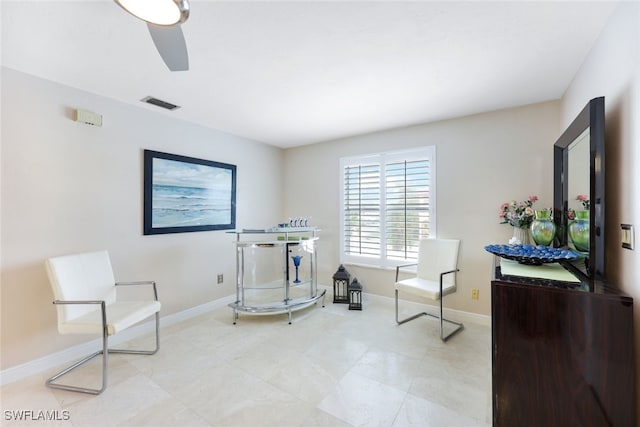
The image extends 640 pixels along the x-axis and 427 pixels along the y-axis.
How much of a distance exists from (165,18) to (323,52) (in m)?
1.00

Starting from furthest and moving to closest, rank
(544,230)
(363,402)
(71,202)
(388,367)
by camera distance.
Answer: (71,202)
(388,367)
(544,230)
(363,402)

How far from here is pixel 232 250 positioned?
3.81 meters

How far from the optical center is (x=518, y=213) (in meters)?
2.56

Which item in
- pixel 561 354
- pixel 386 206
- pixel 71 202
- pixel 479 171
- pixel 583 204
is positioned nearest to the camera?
pixel 561 354

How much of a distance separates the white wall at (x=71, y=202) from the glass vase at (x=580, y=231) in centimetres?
367

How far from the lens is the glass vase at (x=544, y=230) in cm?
192

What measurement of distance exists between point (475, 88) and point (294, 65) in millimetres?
1655

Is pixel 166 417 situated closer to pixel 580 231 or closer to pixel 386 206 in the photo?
pixel 580 231

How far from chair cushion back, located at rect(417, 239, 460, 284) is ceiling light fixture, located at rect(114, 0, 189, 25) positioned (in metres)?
3.07

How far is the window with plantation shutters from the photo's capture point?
3357 millimetres

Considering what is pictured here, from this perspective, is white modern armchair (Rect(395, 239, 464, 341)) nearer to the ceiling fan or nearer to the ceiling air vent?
the ceiling fan

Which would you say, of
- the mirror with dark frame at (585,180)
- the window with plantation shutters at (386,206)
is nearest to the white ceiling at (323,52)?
the mirror with dark frame at (585,180)

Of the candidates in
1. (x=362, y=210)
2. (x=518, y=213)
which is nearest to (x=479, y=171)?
(x=518, y=213)

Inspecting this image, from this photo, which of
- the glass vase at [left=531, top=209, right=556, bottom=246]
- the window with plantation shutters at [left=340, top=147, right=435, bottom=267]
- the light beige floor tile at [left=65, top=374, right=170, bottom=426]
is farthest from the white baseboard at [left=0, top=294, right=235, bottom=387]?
the glass vase at [left=531, top=209, right=556, bottom=246]
